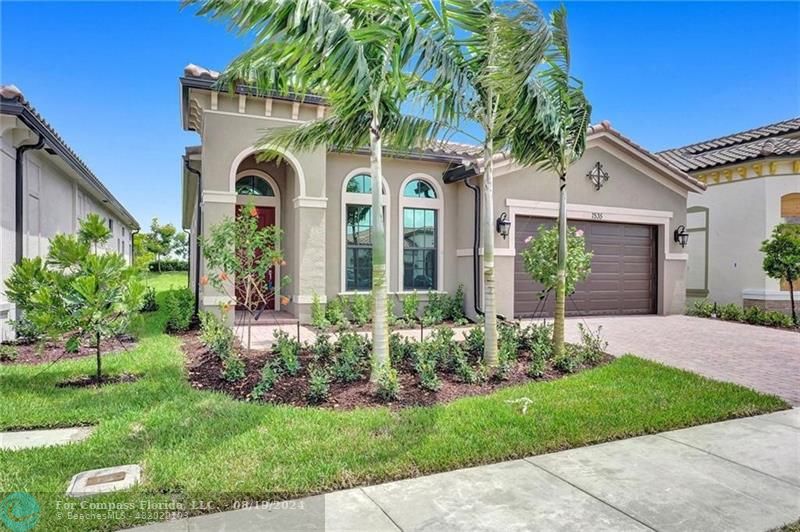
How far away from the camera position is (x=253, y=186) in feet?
38.7

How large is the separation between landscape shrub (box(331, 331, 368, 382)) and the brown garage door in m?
6.04

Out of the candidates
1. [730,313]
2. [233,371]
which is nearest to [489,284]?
[233,371]

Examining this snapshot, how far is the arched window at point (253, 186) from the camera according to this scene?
460 inches

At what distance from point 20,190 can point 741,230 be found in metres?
18.4

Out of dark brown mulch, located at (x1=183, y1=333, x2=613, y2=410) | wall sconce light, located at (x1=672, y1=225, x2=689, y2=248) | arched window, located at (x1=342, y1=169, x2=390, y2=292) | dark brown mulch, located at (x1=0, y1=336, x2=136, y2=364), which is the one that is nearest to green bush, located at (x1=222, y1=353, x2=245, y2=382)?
dark brown mulch, located at (x1=183, y1=333, x2=613, y2=410)

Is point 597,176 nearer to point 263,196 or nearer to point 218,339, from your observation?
point 263,196

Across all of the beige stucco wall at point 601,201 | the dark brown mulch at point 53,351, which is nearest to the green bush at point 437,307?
the beige stucco wall at point 601,201

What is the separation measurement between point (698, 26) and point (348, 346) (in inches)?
439

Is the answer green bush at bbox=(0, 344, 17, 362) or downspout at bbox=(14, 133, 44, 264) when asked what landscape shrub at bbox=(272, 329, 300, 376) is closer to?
green bush at bbox=(0, 344, 17, 362)

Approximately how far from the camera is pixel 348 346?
662 centimetres

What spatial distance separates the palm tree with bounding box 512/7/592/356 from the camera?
6816 millimetres

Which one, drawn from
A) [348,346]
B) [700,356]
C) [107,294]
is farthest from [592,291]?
[107,294]

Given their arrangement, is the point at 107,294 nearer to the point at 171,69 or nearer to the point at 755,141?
the point at 171,69

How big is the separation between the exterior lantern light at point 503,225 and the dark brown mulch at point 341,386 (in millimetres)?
4719
